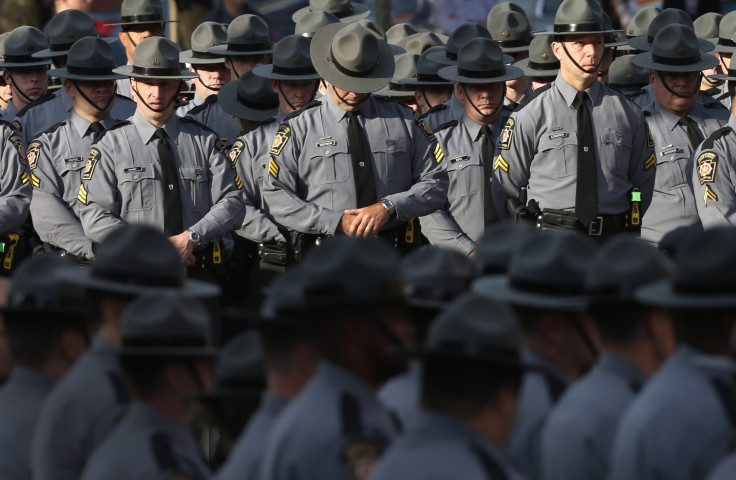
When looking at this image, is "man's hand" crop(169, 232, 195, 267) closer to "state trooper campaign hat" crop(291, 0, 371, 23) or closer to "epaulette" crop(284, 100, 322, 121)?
"epaulette" crop(284, 100, 322, 121)

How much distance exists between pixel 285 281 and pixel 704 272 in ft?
5.01

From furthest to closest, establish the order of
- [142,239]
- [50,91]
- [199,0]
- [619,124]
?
[199,0], [50,91], [619,124], [142,239]

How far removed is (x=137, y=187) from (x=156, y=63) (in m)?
0.93

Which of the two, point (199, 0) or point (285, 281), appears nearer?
point (285, 281)

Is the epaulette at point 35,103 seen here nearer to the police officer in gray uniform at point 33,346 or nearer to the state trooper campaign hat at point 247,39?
the state trooper campaign hat at point 247,39

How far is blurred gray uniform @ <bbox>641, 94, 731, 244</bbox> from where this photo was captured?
12.5 meters

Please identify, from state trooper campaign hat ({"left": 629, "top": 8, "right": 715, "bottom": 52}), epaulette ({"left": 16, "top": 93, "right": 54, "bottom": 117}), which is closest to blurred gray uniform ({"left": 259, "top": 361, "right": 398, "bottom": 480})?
epaulette ({"left": 16, "top": 93, "right": 54, "bottom": 117})

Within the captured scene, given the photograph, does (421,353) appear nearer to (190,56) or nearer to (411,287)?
(411,287)

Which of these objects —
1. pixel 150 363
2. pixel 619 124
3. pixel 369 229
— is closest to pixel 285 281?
pixel 150 363

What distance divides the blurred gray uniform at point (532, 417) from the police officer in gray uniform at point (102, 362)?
1355mm

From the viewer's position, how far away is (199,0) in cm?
2164

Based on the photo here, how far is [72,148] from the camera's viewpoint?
12023mm

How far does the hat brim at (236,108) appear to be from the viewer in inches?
523

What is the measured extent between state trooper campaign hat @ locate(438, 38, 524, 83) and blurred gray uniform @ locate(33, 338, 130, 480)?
6963 millimetres
